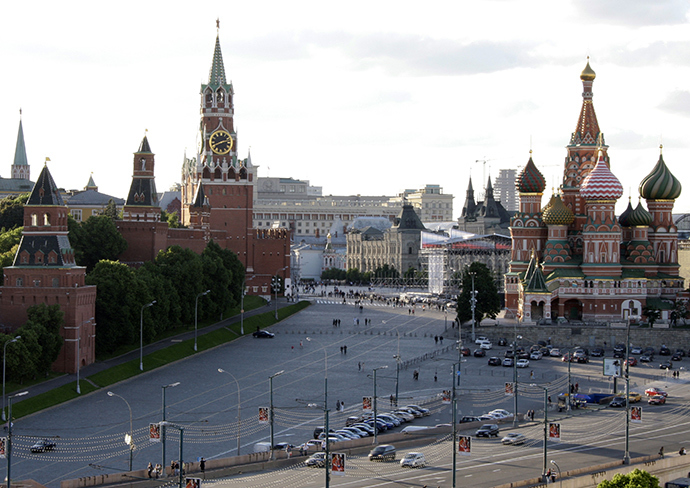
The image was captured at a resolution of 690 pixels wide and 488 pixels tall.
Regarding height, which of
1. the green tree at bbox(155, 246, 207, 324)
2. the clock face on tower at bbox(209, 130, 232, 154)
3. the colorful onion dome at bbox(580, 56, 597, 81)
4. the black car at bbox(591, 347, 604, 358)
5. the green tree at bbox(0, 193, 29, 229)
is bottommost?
the black car at bbox(591, 347, 604, 358)

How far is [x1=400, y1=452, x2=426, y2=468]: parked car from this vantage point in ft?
187

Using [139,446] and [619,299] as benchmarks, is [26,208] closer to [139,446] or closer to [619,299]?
[139,446]

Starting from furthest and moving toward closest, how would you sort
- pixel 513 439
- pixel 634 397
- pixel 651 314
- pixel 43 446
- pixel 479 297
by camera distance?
pixel 479 297 < pixel 651 314 < pixel 634 397 < pixel 513 439 < pixel 43 446

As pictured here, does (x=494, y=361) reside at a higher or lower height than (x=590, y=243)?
lower

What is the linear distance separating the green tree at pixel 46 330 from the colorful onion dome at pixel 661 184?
229 ft

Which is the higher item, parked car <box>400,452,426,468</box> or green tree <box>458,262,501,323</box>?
green tree <box>458,262,501,323</box>

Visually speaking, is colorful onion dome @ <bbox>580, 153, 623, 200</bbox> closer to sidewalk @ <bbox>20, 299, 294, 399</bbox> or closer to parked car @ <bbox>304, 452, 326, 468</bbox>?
sidewalk @ <bbox>20, 299, 294, 399</bbox>

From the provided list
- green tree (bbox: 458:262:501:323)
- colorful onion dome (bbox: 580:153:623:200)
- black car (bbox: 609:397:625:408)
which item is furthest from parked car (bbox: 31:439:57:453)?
colorful onion dome (bbox: 580:153:623:200)

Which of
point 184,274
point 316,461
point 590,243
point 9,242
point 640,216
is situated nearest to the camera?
point 316,461

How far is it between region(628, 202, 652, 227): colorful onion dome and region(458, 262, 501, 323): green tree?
17823 mm

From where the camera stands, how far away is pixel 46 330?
A: 77062 mm

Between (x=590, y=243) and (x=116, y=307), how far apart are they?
53.8 meters

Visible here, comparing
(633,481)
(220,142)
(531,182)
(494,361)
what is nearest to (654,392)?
(494,361)

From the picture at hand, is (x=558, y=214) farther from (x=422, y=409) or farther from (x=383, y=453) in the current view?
(x=383, y=453)
